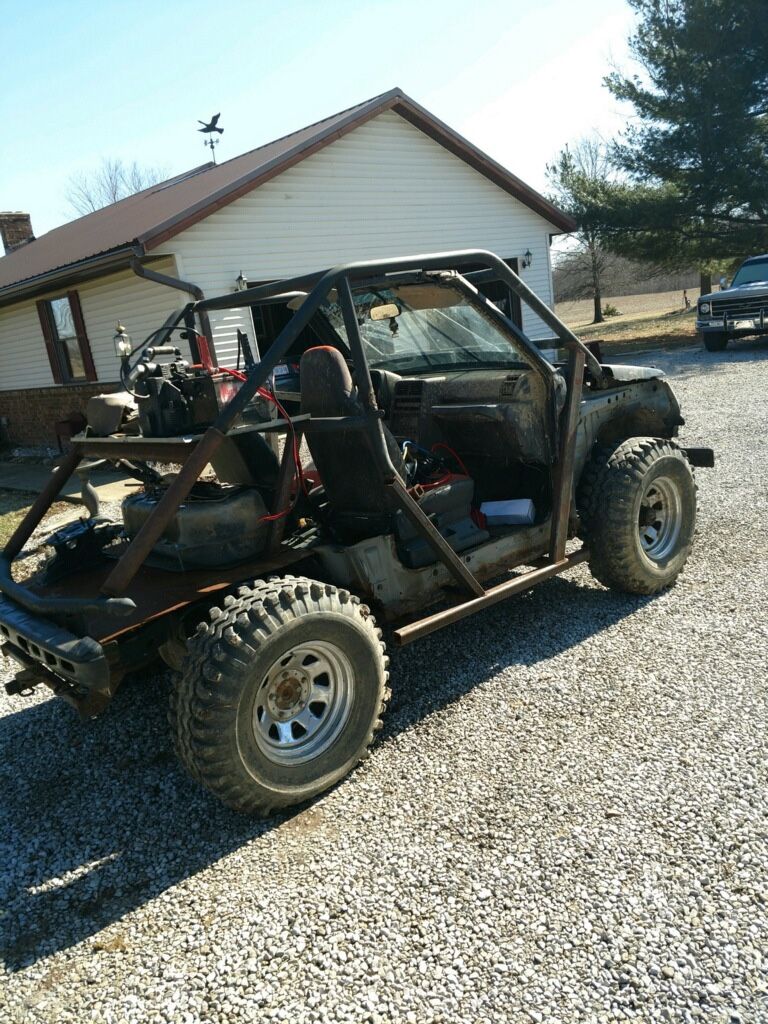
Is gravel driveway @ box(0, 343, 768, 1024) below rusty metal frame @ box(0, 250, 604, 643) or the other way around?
below

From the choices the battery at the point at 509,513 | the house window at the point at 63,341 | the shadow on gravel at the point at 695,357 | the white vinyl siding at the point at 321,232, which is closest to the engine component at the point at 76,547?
the battery at the point at 509,513

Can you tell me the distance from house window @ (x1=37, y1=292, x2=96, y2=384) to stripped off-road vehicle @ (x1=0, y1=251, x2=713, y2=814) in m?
10.2

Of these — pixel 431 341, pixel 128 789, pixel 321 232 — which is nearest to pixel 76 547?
pixel 128 789

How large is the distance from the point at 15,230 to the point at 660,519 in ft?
71.0

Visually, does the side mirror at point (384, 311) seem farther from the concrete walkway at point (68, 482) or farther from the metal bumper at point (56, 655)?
the concrete walkway at point (68, 482)

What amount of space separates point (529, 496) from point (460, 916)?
8.50 feet

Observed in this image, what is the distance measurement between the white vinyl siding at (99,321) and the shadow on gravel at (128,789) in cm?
834

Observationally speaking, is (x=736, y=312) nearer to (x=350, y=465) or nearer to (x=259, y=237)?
(x=259, y=237)

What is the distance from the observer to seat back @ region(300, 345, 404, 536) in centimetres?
338

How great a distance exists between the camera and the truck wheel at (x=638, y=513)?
14.2ft

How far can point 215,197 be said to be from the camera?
10.8 m

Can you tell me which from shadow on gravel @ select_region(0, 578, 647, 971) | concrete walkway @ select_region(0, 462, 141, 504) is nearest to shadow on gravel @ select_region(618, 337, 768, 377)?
concrete walkway @ select_region(0, 462, 141, 504)

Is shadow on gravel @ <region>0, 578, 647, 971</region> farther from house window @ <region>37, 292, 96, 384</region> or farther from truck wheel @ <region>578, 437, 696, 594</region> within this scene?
house window @ <region>37, 292, 96, 384</region>

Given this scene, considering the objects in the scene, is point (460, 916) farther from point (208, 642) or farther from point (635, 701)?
point (635, 701)
